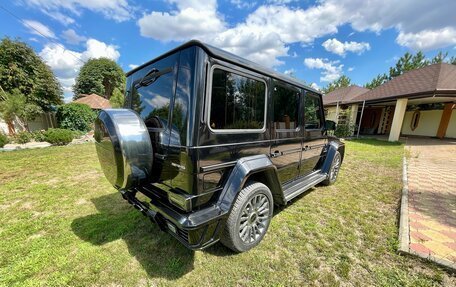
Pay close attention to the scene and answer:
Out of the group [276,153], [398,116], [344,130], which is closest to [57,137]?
[276,153]

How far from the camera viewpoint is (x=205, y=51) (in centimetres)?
176

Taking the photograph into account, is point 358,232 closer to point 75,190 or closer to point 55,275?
point 55,275

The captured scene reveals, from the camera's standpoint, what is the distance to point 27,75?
584 inches

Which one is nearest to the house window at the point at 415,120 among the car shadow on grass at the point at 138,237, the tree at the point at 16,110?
the car shadow on grass at the point at 138,237

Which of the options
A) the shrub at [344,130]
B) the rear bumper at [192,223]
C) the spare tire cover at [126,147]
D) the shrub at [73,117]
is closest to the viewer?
the rear bumper at [192,223]

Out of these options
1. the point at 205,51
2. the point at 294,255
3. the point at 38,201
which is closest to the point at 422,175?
the point at 294,255

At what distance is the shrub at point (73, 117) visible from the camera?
50.3ft

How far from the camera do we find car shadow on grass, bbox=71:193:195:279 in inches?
83.7

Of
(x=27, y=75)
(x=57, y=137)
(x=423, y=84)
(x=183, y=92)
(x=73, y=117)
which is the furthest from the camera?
(x=73, y=117)

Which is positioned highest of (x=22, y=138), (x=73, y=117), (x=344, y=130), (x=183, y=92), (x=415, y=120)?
(x=183, y=92)

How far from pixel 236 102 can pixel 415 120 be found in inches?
809

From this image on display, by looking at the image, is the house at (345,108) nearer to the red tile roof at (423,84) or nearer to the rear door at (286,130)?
the red tile roof at (423,84)

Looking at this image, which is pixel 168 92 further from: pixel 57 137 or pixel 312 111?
pixel 57 137

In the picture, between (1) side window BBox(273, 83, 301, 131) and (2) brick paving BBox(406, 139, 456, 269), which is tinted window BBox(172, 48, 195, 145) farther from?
(2) brick paving BBox(406, 139, 456, 269)
